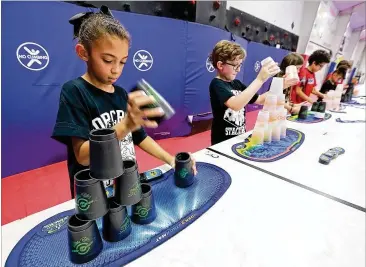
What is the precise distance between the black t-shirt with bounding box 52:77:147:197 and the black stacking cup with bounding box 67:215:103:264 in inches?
11.9

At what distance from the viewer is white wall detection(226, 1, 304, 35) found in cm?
376

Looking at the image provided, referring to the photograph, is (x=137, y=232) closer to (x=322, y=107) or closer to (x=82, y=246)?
(x=82, y=246)

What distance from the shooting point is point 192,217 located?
1.83 feet

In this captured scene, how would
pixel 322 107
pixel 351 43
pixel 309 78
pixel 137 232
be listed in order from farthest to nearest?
pixel 351 43 → pixel 309 78 → pixel 322 107 → pixel 137 232

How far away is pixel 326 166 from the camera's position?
2.93 feet

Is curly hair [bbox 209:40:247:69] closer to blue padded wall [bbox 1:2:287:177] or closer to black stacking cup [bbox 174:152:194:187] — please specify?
black stacking cup [bbox 174:152:194:187]

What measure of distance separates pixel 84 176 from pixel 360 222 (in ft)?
2.35

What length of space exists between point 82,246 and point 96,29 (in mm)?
Answer: 595

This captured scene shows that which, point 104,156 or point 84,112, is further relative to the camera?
point 84,112

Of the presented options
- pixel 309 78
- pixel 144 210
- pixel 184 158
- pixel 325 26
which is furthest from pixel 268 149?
pixel 325 26

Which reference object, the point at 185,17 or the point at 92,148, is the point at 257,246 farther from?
the point at 185,17

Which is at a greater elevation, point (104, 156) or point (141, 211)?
point (104, 156)

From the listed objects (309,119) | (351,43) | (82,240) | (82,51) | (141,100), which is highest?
(351,43)

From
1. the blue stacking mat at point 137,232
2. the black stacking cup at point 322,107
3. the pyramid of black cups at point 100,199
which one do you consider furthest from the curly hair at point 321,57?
the pyramid of black cups at point 100,199
